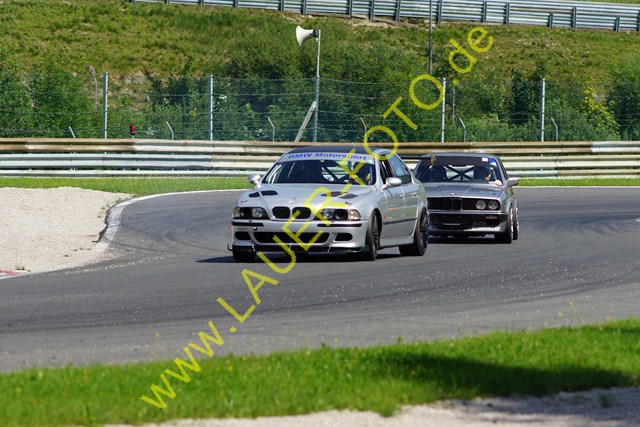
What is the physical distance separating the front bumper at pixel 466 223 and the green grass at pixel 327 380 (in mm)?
9474

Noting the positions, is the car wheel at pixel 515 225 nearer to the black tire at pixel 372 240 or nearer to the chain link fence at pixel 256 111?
the black tire at pixel 372 240

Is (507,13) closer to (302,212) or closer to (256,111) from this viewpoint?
(256,111)

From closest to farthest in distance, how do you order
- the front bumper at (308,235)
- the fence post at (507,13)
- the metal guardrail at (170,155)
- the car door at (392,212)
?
the front bumper at (308,235) < the car door at (392,212) < the metal guardrail at (170,155) < the fence post at (507,13)

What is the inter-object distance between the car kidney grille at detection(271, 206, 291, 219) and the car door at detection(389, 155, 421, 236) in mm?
1808

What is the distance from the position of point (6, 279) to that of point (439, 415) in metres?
7.79

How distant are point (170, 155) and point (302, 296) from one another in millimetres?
20651

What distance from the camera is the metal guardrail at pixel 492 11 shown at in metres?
75.4

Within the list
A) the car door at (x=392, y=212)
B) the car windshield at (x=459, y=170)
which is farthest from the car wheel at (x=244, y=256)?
the car windshield at (x=459, y=170)

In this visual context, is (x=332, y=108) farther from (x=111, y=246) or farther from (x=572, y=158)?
(x=111, y=246)

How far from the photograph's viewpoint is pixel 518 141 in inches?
1446

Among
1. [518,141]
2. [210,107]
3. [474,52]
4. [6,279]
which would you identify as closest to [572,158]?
[518,141]

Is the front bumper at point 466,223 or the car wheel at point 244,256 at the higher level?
the car wheel at point 244,256

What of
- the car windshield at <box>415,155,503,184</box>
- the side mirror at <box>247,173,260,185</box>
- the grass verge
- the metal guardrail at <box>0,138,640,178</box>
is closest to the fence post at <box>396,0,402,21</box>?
the metal guardrail at <box>0,138,640,178</box>

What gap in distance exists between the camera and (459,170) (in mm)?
20484
